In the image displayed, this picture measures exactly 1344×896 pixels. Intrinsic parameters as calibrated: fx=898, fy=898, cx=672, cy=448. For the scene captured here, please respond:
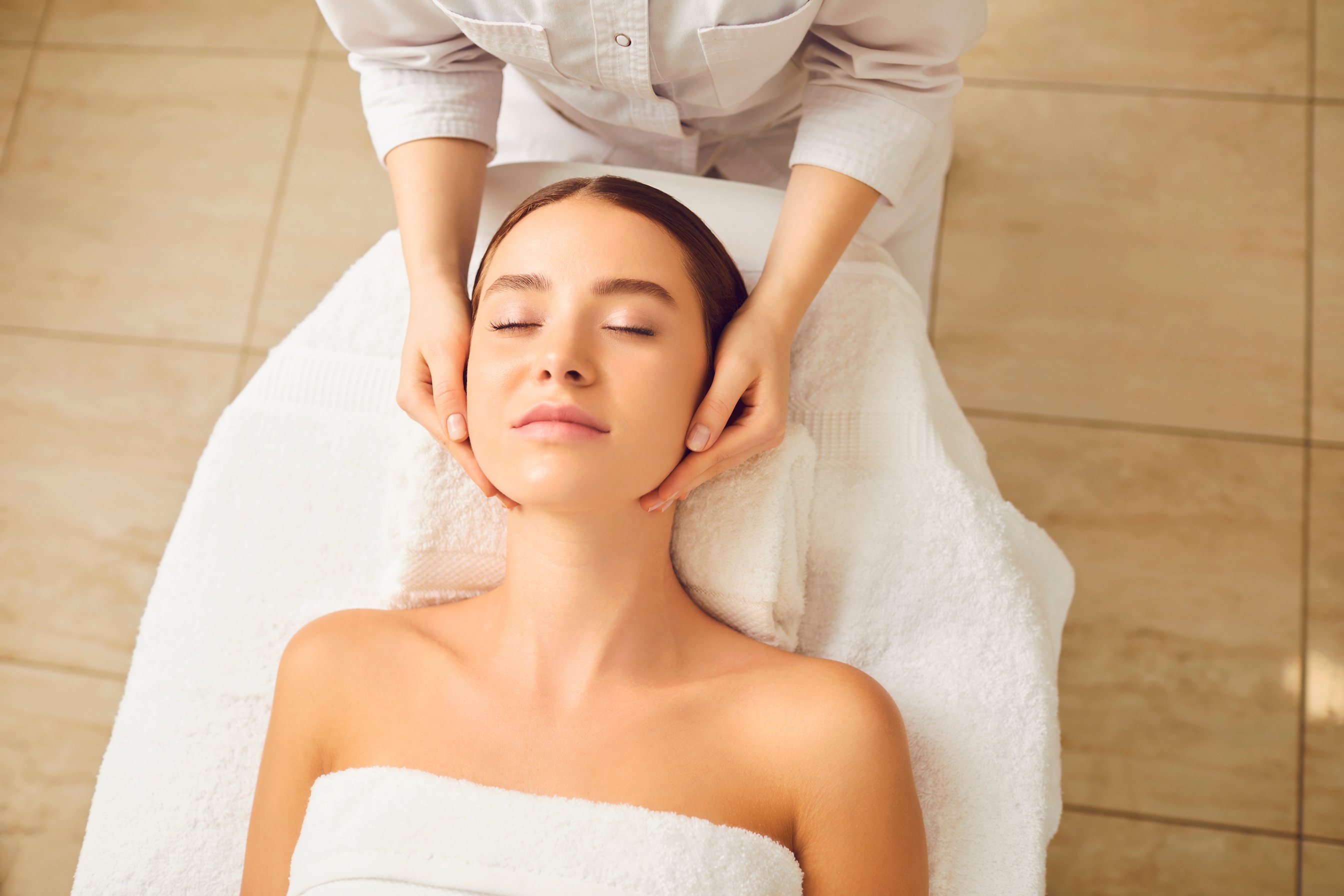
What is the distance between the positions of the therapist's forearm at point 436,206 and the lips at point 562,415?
0.27 meters

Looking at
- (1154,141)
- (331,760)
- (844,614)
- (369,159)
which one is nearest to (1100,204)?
(1154,141)

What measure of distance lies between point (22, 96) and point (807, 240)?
2.06 metres

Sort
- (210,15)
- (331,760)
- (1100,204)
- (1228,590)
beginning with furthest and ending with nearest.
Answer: (210,15), (1100,204), (1228,590), (331,760)

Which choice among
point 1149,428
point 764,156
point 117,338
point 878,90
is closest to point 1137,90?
point 1149,428

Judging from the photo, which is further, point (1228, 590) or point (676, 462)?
point (1228, 590)

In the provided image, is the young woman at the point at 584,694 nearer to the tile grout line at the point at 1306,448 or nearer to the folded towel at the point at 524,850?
the folded towel at the point at 524,850

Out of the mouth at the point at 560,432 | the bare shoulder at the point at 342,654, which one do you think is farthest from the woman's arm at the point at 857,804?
the bare shoulder at the point at 342,654

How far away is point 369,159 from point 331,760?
1411 millimetres

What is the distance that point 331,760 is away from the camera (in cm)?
102

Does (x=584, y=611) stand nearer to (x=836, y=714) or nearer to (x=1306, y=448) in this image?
(x=836, y=714)

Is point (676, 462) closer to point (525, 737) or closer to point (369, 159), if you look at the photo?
point (525, 737)

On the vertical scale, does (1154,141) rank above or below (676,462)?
above

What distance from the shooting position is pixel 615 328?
3.04 feet

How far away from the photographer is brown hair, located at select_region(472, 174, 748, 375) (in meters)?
1.00
